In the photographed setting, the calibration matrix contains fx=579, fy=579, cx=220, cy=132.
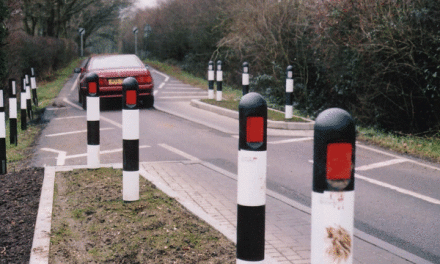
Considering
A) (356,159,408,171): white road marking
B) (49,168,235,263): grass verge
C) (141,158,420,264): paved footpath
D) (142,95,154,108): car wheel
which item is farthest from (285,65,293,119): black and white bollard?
(49,168,235,263): grass verge

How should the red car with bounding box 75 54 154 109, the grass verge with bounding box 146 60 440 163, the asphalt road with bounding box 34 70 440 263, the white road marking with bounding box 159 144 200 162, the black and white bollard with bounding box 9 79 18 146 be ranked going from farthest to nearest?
1. the red car with bounding box 75 54 154 109
2. the black and white bollard with bounding box 9 79 18 146
3. the grass verge with bounding box 146 60 440 163
4. the white road marking with bounding box 159 144 200 162
5. the asphalt road with bounding box 34 70 440 263

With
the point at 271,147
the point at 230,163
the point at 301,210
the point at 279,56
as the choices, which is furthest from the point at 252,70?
the point at 301,210

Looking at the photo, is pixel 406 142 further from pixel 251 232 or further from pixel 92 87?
pixel 251 232

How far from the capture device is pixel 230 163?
8641 mm

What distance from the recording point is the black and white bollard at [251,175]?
2979 millimetres

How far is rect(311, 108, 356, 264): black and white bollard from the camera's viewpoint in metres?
2.21

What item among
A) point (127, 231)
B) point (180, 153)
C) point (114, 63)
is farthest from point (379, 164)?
point (114, 63)

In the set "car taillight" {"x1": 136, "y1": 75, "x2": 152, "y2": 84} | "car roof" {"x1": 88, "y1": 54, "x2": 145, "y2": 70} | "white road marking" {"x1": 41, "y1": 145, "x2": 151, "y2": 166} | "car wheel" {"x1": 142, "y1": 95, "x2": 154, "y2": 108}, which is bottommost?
"white road marking" {"x1": 41, "y1": 145, "x2": 151, "y2": 166}

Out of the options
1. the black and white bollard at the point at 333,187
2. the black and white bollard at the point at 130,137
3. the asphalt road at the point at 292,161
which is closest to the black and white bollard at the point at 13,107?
the asphalt road at the point at 292,161

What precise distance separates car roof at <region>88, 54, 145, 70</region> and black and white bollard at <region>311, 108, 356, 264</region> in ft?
46.7

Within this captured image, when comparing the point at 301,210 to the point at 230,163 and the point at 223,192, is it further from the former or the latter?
the point at 230,163

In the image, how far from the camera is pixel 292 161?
884 cm

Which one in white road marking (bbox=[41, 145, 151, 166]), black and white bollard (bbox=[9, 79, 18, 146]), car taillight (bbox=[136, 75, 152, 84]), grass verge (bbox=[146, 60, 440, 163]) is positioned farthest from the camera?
car taillight (bbox=[136, 75, 152, 84])

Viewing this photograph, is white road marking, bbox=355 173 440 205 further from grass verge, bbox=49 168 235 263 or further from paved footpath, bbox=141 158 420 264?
grass verge, bbox=49 168 235 263
